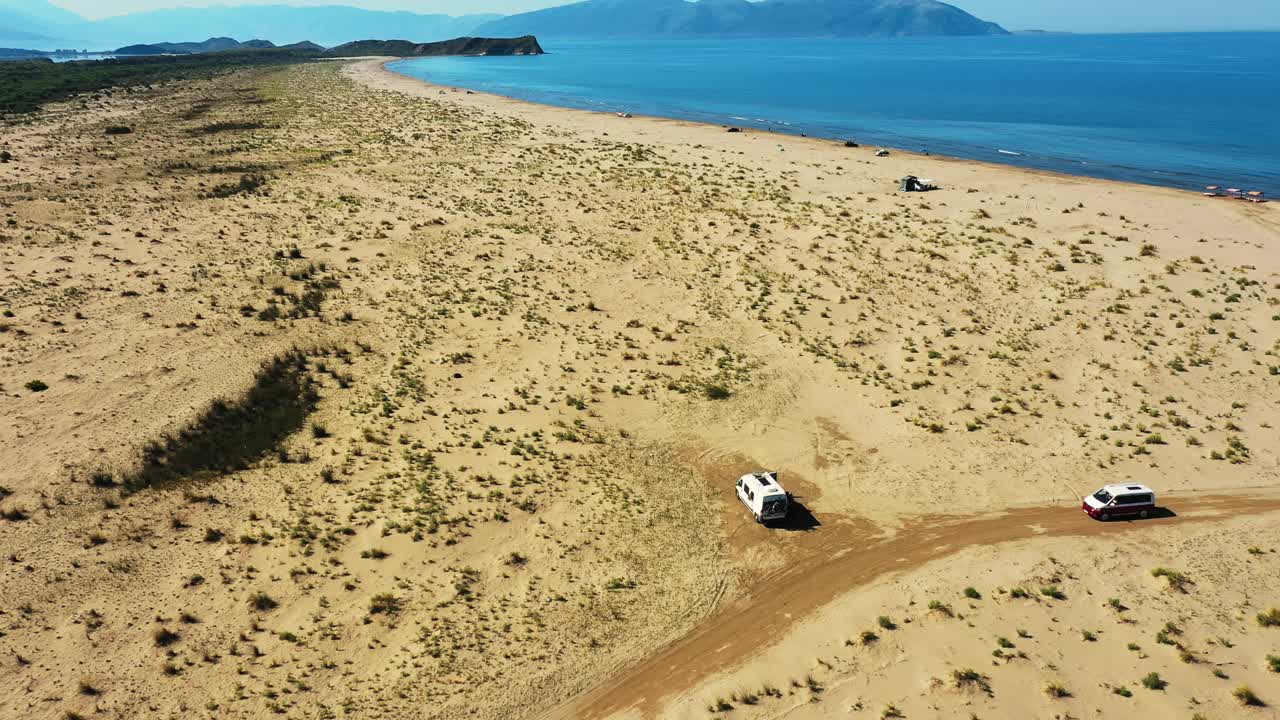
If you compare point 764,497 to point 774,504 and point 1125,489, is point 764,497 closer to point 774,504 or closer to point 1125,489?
point 774,504

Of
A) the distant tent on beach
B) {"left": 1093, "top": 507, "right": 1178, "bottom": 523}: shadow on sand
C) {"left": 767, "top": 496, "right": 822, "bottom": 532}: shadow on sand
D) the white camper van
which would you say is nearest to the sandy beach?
{"left": 767, "top": 496, "right": 822, "bottom": 532}: shadow on sand

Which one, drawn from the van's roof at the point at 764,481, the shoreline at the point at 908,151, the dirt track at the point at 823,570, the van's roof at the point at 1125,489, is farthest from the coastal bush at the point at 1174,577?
the shoreline at the point at 908,151

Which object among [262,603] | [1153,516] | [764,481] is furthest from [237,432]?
[1153,516]

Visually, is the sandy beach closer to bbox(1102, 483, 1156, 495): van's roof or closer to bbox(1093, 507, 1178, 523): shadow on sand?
bbox(1093, 507, 1178, 523): shadow on sand

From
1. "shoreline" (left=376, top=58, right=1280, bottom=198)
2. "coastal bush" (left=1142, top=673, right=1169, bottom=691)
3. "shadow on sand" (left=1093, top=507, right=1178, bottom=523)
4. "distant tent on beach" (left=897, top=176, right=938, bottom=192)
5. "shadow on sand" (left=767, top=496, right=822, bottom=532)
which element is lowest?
"coastal bush" (left=1142, top=673, right=1169, bottom=691)

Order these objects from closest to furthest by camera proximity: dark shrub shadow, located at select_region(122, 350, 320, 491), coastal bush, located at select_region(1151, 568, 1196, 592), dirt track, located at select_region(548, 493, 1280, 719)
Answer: dirt track, located at select_region(548, 493, 1280, 719), coastal bush, located at select_region(1151, 568, 1196, 592), dark shrub shadow, located at select_region(122, 350, 320, 491)

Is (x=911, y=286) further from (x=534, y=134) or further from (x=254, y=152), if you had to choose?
(x=254, y=152)

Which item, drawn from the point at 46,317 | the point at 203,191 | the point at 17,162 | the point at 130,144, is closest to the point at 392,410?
the point at 46,317
